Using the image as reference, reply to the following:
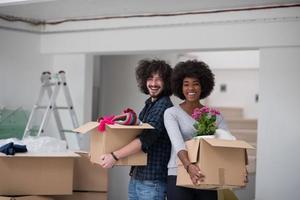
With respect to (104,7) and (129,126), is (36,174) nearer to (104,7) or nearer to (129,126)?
(129,126)

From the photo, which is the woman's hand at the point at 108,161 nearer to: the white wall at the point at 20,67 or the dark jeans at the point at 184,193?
the dark jeans at the point at 184,193

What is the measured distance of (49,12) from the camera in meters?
3.97

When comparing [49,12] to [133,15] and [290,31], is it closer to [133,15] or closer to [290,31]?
[133,15]

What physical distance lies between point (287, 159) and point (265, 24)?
109cm

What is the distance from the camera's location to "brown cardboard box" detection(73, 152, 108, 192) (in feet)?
9.47

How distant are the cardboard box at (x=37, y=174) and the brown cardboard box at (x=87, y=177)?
0.55ft

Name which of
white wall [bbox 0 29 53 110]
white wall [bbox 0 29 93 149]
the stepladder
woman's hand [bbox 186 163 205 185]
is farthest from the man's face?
white wall [bbox 0 29 53 110]

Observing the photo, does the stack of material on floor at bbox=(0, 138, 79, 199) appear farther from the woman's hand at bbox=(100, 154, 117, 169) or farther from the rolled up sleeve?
the rolled up sleeve

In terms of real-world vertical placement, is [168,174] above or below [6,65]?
below

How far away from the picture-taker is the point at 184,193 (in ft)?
7.00

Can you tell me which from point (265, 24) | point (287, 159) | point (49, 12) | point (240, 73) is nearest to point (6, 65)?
point (49, 12)

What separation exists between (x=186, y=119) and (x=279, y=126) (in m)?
1.49

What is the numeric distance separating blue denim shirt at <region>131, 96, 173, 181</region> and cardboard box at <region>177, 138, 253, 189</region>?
0.61 ft

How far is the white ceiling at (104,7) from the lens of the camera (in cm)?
334
